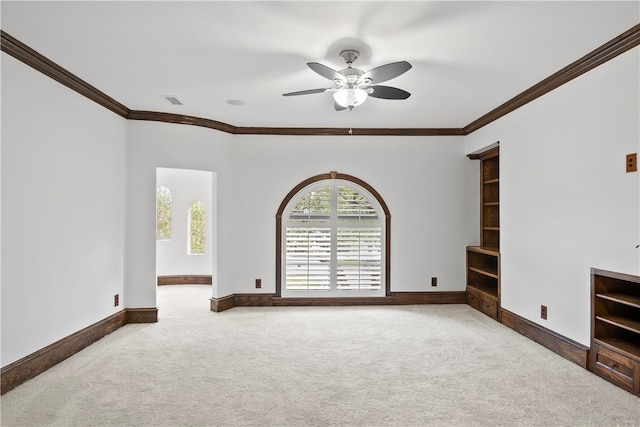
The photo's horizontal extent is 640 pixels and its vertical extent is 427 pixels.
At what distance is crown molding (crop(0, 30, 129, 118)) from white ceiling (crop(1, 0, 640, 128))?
72mm

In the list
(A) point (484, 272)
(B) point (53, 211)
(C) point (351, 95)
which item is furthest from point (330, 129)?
(B) point (53, 211)

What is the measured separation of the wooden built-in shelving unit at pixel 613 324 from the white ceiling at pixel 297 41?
188 cm

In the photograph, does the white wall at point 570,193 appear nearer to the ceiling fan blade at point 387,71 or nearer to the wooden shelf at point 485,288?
the wooden shelf at point 485,288

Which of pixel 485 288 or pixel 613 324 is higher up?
pixel 613 324

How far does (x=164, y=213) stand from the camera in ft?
24.8

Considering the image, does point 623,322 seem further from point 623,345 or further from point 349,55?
point 349,55

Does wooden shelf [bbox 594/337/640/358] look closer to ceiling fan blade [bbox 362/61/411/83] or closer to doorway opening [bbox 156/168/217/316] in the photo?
ceiling fan blade [bbox 362/61/411/83]

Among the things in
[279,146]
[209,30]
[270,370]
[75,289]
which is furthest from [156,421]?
[279,146]

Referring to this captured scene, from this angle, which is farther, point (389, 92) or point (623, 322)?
point (389, 92)

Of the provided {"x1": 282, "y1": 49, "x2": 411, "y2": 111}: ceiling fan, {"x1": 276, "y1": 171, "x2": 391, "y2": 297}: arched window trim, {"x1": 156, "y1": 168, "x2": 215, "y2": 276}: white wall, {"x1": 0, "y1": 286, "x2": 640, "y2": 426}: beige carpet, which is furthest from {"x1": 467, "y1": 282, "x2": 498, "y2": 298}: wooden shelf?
{"x1": 156, "y1": 168, "x2": 215, "y2": 276}: white wall

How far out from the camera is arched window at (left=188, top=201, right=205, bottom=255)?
25.1ft

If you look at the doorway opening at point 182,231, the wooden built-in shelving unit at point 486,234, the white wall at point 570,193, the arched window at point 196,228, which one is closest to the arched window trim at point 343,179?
the wooden built-in shelving unit at point 486,234

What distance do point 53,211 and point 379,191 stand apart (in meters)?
3.93

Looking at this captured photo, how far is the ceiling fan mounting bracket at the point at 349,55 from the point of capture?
9.36ft
